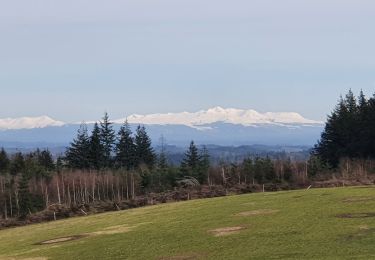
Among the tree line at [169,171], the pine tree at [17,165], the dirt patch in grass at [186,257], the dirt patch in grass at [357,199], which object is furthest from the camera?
the pine tree at [17,165]

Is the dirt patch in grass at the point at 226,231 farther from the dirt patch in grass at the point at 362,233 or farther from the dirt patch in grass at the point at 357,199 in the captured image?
the dirt patch in grass at the point at 357,199

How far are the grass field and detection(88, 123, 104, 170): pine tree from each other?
76071mm

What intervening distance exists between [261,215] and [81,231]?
11550mm

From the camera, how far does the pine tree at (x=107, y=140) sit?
11556 cm

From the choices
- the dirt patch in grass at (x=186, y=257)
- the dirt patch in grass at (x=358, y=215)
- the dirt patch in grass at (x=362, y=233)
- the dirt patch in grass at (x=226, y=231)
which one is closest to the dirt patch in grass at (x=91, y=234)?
the dirt patch in grass at (x=226, y=231)

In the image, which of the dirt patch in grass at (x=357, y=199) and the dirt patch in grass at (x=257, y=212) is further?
the dirt patch in grass at (x=257, y=212)

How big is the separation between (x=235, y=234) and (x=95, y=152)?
3609 inches

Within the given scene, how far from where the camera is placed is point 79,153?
369 feet

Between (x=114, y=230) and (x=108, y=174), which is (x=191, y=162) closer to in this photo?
(x=108, y=174)

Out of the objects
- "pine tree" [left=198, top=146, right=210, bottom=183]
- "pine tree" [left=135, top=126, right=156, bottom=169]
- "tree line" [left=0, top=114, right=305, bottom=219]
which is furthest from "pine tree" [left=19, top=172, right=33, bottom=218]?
"pine tree" [left=135, top=126, right=156, bottom=169]

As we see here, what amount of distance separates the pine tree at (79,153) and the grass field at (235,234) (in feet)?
248

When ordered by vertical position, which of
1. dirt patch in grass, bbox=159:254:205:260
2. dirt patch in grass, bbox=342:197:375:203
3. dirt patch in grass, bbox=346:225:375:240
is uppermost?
dirt patch in grass, bbox=342:197:375:203

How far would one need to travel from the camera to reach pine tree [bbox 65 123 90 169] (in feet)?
366

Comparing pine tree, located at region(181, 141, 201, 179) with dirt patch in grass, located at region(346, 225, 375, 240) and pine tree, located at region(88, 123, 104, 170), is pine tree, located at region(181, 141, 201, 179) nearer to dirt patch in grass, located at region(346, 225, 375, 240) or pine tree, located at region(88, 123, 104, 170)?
pine tree, located at region(88, 123, 104, 170)
